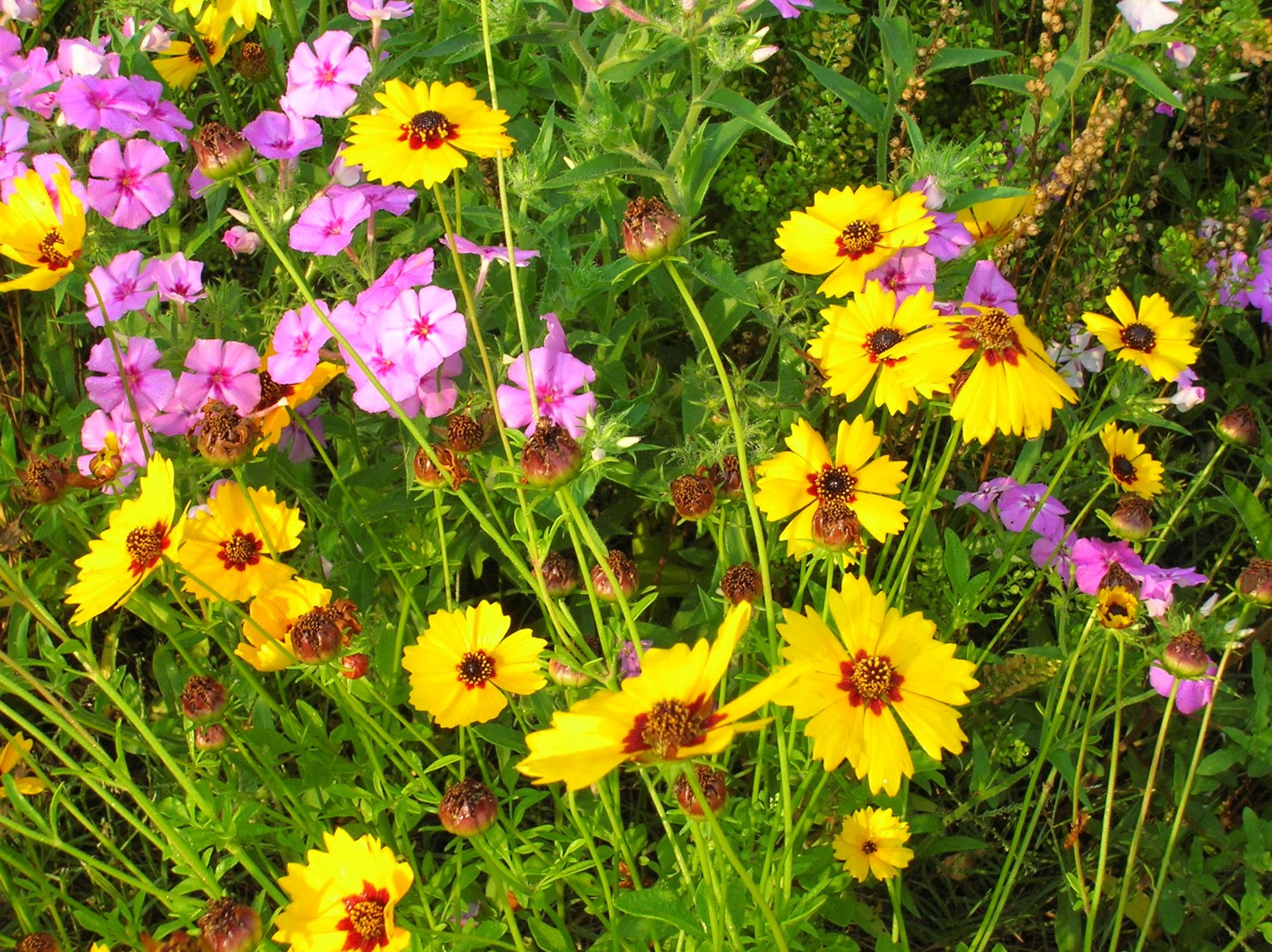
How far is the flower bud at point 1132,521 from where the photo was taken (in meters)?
1.57

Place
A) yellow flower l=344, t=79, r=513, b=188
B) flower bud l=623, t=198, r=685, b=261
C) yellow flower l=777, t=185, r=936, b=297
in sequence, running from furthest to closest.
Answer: yellow flower l=777, t=185, r=936, b=297 → yellow flower l=344, t=79, r=513, b=188 → flower bud l=623, t=198, r=685, b=261

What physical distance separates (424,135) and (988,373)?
0.80 metres

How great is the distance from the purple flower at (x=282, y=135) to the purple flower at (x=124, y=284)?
282mm

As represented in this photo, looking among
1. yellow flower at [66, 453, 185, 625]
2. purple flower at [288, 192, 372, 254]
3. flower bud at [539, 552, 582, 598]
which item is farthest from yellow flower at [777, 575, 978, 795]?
purple flower at [288, 192, 372, 254]

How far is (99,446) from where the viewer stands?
1.89m

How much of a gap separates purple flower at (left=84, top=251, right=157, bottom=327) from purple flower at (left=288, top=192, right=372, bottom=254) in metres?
0.30

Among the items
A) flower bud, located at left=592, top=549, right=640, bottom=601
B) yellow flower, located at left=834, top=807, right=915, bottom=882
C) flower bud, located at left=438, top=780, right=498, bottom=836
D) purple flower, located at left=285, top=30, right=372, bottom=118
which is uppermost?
purple flower, located at left=285, top=30, right=372, bottom=118

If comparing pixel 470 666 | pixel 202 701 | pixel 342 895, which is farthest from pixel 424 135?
pixel 342 895

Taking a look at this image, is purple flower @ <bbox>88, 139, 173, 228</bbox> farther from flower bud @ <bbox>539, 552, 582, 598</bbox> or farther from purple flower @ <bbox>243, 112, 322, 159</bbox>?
flower bud @ <bbox>539, 552, 582, 598</bbox>

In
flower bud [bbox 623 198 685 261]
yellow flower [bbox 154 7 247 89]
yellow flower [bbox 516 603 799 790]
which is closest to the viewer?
yellow flower [bbox 516 603 799 790]

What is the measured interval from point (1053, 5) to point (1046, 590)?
110 centimetres

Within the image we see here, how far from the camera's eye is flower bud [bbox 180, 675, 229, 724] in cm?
150

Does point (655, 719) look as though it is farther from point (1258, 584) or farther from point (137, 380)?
point (137, 380)

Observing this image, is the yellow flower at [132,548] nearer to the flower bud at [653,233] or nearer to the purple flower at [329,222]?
the purple flower at [329,222]
